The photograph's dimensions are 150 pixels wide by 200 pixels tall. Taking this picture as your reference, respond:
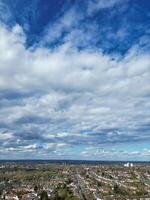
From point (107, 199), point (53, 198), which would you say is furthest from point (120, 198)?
point (53, 198)

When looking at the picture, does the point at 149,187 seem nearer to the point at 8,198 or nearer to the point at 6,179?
the point at 8,198

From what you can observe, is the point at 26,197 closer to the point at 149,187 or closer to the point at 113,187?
the point at 113,187

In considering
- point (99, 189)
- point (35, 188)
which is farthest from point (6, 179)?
point (99, 189)

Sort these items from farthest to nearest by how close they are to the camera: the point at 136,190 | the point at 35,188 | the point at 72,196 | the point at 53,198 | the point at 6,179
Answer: the point at 6,179 → the point at 35,188 → the point at 136,190 → the point at 72,196 → the point at 53,198

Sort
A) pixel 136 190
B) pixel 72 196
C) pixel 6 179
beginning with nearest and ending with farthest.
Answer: pixel 72 196, pixel 136 190, pixel 6 179

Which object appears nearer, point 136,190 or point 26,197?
point 26,197

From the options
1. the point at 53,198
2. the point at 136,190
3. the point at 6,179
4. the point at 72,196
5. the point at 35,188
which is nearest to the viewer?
the point at 53,198

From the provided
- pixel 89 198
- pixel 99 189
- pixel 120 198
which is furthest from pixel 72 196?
pixel 99 189

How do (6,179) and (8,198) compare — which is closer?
(8,198)
